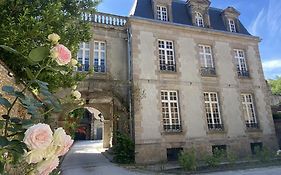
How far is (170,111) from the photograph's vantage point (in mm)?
12422

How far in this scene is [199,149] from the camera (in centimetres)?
1240

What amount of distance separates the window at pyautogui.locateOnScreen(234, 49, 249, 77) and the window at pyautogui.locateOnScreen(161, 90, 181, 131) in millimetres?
5132

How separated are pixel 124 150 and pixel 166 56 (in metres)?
5.61

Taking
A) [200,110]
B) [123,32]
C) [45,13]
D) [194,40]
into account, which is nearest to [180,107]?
[200,110]

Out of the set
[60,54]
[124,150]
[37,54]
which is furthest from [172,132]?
[37,54]

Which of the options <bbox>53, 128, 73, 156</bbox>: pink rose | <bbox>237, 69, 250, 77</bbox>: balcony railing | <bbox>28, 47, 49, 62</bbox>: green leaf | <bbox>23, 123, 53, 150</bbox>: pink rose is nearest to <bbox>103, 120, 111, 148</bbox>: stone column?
<bbox>237, 69, 250, 77</bbox>: balcony railing

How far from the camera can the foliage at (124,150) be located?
36.2ft

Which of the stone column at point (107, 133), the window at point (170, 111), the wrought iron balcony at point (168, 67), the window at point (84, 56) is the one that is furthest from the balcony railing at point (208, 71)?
the stone column at point (107, 133)

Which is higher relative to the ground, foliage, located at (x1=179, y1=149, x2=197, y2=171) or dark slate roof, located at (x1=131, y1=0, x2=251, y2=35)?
dark slate roof, located at (x1=131, y1=0, x2=251, y2=35)

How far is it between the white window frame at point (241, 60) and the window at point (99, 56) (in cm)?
848

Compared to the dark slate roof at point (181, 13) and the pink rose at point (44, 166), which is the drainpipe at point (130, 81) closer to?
the dark slate roof at point (181, 13)

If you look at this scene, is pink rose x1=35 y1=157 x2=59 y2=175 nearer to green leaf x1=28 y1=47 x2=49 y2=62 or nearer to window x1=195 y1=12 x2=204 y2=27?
green leaf x1=28 y1=47 x2=49 y2=62

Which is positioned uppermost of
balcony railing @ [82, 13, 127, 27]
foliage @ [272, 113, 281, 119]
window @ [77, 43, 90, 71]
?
balcony railing @ [82, 13, 127, 27]

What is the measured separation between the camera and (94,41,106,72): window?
12523 millimetres
